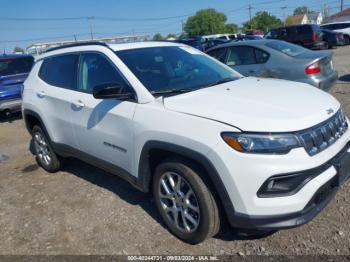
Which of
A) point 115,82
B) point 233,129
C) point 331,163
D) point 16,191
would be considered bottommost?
point 16,191

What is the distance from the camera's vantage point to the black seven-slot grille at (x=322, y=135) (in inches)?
113

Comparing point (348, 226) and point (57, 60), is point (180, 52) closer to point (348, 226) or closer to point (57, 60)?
point (57, 60)

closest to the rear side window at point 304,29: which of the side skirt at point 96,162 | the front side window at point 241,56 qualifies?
the front side window at point 241,56

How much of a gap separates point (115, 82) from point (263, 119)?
1.70 metres

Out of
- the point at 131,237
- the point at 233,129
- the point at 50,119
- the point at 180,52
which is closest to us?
the point at 233,129

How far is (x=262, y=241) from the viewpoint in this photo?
336 cm

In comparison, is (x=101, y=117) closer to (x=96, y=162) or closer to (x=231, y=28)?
(x=96, y=162)

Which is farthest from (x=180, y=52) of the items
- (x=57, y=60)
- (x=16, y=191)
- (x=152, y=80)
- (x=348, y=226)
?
(x=16, y=191)

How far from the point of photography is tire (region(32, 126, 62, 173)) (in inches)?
215

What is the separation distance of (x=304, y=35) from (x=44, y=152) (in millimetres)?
21514

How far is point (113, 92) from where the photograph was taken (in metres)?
3.54

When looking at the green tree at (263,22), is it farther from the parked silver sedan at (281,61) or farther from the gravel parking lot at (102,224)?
the gravel parking lot at (102,224)

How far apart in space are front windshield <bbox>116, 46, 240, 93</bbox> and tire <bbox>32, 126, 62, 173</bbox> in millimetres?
2121

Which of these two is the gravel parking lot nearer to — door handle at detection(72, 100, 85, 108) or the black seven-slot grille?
the black seven-slot grille
